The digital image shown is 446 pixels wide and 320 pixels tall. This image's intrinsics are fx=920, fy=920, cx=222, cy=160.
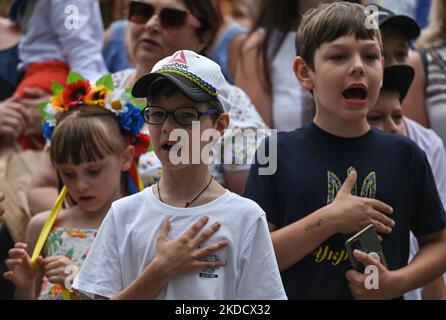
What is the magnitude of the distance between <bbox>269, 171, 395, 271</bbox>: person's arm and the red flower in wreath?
1.21 m

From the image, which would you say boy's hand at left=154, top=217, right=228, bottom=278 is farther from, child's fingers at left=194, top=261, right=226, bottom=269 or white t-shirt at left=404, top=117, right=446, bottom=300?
white t-shirt at left=404, top=117, right=446, bottom=300

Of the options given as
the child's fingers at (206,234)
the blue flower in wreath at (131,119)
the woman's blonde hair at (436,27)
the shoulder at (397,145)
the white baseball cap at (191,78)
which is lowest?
the child's fingers at (206,234)

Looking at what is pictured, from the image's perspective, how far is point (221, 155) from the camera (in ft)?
14.0

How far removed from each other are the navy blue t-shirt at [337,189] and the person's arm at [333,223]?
72 mm

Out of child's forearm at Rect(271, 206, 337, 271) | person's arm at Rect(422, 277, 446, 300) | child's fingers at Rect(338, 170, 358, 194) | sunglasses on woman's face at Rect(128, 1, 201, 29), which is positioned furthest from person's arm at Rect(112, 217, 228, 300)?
sunglasses on woman's face at Rect(128, 1, 201, 29)

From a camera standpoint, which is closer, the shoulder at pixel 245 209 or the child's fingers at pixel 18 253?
the shoulder at pixel 245 209

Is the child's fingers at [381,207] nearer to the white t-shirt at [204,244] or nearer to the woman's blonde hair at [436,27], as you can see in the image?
the white t-shirt at [204,244]

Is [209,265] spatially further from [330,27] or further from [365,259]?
[330,27]

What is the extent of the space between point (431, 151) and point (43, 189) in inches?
71.6

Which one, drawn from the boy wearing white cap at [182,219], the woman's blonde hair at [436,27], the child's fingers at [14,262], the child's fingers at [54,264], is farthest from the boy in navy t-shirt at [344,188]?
the woman's blonde hair at [436,27]

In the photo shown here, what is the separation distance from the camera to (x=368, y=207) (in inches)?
129

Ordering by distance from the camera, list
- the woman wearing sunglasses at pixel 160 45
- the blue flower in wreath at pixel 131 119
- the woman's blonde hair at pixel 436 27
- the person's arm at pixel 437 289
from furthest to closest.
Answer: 1. the woman's blonde hair at pixel 436 27
2. the woman wearing sunglasses at pixel 160 45
3. the blue flower in wreath at pixel 131 119
4. the person's arm at pixel 437 289

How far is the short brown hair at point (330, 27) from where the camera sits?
3.42m

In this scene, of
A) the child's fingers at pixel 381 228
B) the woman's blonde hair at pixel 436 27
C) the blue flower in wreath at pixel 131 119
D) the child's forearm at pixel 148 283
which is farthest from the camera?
the woman's blonde hair at pixel 436 27
